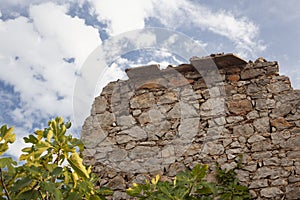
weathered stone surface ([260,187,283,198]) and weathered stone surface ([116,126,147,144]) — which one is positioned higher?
weathered stone surface ([116,126,147,144])

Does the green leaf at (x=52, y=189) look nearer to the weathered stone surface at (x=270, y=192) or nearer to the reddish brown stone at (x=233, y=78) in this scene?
the weathered stone surface at (x=270, y=192)

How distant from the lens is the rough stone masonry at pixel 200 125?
152 inches

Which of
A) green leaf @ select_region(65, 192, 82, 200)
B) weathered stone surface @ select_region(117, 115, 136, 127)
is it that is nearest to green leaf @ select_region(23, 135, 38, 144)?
green leaf @ select_region(65, 192, 82, 200)

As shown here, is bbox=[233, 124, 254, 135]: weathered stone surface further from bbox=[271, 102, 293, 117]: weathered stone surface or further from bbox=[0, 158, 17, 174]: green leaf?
bbox=[0, 158, 17, 174]: green leaf

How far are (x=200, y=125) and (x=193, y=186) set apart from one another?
143 cm

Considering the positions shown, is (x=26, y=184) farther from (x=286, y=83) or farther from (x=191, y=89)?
(x=286, y=83)

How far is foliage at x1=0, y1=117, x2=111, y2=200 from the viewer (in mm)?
2012

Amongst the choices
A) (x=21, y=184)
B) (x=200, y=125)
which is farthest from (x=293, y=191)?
(x=21, y=184)

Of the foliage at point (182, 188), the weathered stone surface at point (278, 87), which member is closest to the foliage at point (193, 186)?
the foliage at point (182, 188)

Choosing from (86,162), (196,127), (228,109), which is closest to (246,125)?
(228,109)

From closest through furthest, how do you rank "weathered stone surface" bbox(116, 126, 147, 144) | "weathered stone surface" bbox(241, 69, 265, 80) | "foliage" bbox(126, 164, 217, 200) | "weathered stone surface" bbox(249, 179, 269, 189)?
1. "foliage" bbox(126, 164, 217, 200)
2. "weathered stone surface" bbox(249, 179, 269, 189)
3. "weathered stone surface" bbox(241, 69, 265, 80)
4. "weathered stone surface" bbox(116, 126, 147, 144)

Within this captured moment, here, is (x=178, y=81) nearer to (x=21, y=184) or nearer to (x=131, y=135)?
(x=131, y=135)

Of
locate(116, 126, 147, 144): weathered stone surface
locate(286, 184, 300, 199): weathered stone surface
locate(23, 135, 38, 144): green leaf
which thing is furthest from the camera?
locate(116, 126, 147, 144): weathered stone surface

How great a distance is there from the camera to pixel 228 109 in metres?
4.15
